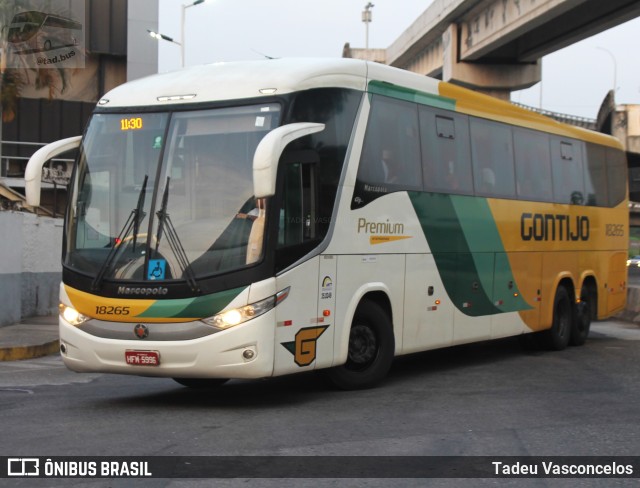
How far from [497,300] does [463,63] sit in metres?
29.9

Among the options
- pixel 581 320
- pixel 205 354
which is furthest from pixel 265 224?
pixel 581 320

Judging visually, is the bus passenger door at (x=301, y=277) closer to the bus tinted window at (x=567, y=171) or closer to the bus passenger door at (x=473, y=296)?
the bus passenger door at (x=473, y=296)

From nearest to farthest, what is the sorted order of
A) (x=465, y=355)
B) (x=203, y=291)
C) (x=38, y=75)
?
(x=203, y=291), (x=465, y=355), (x=38, y=75)

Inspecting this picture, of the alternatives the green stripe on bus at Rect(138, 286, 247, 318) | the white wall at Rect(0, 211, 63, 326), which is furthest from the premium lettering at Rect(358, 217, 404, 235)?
the white wall at Rect(0, 211, 63, 326)

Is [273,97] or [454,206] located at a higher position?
[273,97]

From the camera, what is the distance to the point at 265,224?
9.23m

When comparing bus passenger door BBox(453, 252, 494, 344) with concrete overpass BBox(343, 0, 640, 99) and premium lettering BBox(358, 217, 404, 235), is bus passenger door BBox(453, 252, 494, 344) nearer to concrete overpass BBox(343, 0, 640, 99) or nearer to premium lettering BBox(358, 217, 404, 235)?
premium lettering BBox(358, 217, 404, 235)

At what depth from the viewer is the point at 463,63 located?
138 feet

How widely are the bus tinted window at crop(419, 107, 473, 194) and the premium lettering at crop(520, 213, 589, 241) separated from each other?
1.97 meters

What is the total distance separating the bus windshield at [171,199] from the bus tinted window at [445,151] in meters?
3.00

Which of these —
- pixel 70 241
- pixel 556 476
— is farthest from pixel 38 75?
pixel 556 476

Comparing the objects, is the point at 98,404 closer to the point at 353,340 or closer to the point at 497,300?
the point at 353,340

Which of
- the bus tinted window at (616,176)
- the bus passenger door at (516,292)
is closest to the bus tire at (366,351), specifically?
the bus passenger door at (516,292)

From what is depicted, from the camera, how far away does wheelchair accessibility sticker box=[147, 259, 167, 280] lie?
30.3 ft
